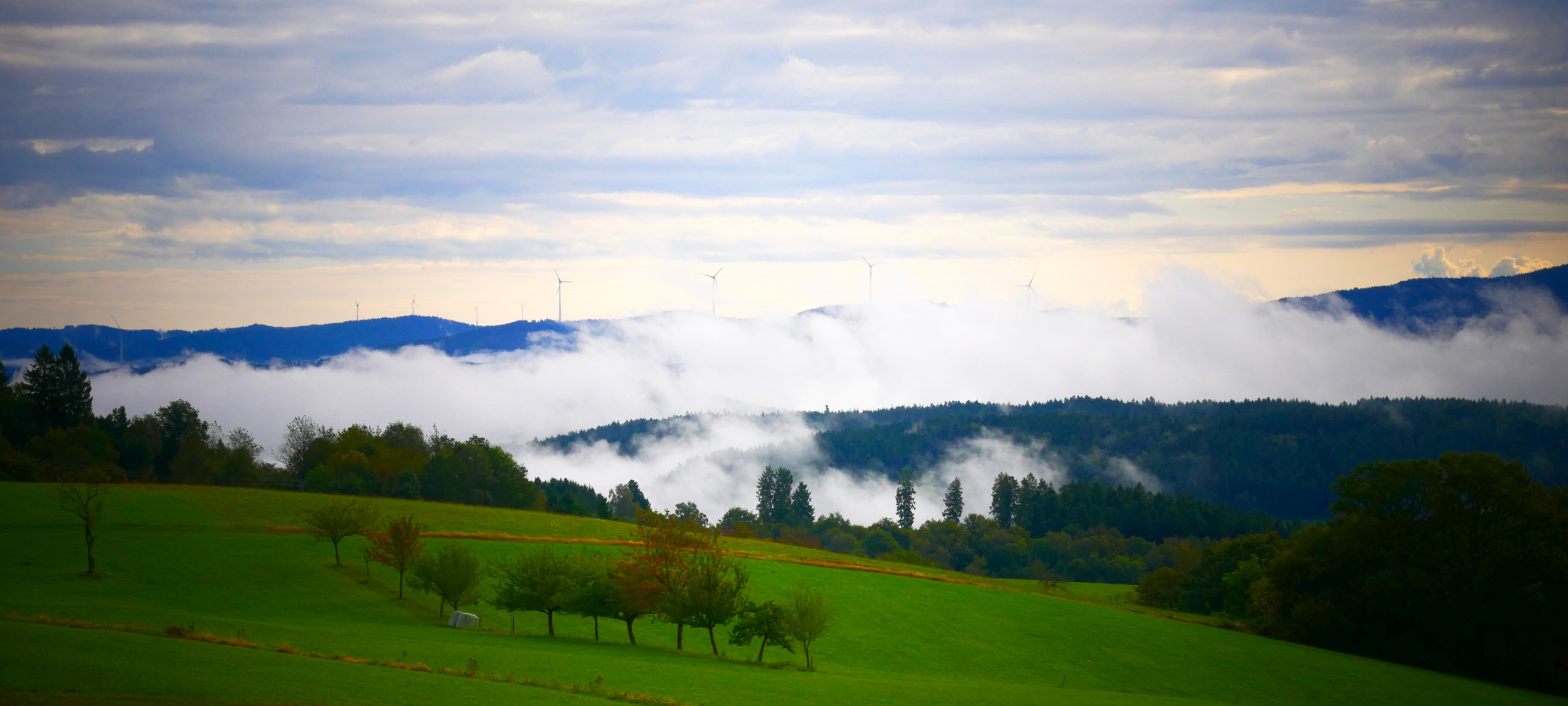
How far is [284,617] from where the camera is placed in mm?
52281

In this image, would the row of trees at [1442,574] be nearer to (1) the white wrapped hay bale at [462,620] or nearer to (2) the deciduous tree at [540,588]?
(2) the deciduous tree at [540,588]

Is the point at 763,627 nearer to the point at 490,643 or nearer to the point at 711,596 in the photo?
the point at 711,596

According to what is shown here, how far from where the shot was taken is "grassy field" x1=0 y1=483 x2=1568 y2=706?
30984mm

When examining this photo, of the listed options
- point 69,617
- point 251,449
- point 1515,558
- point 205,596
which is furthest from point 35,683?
point 251,449

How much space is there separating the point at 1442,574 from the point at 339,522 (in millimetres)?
83006

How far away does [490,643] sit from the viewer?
46.4 metres

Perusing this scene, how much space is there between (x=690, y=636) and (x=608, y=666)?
18.6 m

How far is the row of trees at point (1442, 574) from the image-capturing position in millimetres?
66812

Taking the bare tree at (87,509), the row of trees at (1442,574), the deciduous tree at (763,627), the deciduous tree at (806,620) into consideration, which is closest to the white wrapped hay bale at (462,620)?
the deciduous tree at (763,627)

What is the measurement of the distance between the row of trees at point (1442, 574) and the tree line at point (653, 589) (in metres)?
45.8

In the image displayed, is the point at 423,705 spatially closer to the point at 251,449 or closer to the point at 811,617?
the point at 811,617

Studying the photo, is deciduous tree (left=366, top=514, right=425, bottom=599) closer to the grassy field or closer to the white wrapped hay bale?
the grassy field

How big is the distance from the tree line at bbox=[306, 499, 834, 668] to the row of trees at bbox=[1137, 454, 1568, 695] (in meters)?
45.8

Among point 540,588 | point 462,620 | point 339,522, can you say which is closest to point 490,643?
point 540,588
